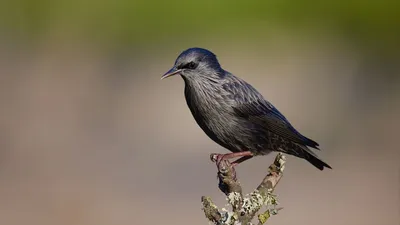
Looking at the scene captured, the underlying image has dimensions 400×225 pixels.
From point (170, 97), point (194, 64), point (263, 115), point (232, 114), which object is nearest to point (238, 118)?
point (232, 114)

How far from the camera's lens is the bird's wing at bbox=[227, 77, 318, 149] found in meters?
3.80

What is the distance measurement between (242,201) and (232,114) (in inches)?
40.1

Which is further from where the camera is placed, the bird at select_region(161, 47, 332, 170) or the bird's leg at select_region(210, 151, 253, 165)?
the bird at select_region(161, 47, 332, 170)

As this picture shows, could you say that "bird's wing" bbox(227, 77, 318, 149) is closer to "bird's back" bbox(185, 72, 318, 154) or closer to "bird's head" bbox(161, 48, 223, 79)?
"bird's back" bbox(185, 72, 318, 154)

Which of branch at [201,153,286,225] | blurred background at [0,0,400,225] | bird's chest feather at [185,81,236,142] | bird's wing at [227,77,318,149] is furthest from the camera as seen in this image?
blurred background at [0,0,400,225]

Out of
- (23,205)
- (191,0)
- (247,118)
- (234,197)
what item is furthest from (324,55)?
(234,197)

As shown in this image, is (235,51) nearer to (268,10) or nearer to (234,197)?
(268,10)

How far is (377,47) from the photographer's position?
417 inches

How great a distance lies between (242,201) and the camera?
2779mm

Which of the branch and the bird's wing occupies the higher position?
the bird's wing

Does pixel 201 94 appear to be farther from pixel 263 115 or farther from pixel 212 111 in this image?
pixel 263 115

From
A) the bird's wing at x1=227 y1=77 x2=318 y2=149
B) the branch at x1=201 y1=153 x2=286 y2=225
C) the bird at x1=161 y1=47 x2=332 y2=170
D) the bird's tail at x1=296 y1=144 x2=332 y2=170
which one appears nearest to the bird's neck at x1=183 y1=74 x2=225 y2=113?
the bird at x1=161 y1=47 x2=332 y2=170

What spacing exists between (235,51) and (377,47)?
5.78 ft

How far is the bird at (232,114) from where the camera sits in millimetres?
3691
